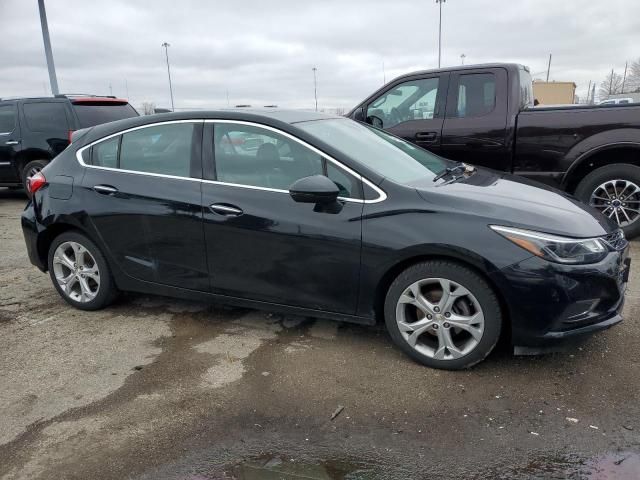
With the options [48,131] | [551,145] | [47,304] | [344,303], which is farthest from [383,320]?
[48,131]

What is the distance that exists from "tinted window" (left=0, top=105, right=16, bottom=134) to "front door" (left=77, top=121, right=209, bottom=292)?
6539mm

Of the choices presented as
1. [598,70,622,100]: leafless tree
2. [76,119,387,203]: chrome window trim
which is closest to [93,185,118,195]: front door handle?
[76,119,387,203]: chrome window trim

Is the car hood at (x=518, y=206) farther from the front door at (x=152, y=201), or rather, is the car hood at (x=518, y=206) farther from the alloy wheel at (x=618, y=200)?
the alloy wheel at (x=618, y=200)

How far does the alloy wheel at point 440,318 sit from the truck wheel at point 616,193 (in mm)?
3480

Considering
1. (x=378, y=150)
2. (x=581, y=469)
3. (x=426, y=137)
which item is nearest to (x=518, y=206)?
(x=378, y=150)

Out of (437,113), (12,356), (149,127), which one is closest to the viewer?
(12,356)

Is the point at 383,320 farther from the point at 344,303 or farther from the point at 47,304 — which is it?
the point at 47,304

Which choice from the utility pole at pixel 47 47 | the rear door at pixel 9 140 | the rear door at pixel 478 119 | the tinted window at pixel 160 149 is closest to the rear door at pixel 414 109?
the rear door at pixel 478 119

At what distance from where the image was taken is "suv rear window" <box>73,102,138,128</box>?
929cm

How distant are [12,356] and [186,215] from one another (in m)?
1.52

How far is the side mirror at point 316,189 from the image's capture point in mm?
3271

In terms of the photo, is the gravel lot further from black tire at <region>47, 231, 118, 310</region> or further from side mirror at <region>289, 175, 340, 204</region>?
side mirror at <region>289, 175, 340, 204</region>

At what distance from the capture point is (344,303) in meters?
3.47

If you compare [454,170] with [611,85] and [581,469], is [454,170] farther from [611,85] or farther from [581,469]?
[611,85]
